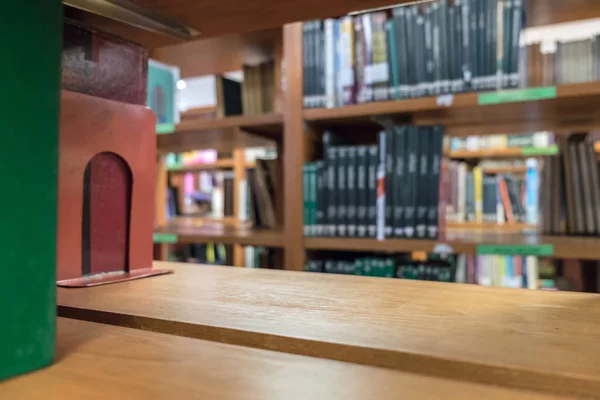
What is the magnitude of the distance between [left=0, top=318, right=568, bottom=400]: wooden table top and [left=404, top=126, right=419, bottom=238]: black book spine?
1.33m

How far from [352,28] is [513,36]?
1.82ft

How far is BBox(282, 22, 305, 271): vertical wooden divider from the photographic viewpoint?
180 cm

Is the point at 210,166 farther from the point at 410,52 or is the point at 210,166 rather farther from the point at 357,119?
the point at 410,52

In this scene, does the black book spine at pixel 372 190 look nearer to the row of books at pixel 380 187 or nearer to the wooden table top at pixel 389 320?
the row of books at pixel 380 187

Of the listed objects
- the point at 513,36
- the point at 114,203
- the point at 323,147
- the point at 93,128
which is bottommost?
the point at 114,203

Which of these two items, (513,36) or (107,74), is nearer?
(107,74)

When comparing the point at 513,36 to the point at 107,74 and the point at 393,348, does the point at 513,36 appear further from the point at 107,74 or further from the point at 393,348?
the point at 393,348

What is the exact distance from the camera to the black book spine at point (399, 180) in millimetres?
1670

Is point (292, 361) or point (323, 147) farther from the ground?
point (323, 147)

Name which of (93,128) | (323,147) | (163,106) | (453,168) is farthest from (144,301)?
(453,168)

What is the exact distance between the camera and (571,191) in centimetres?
180

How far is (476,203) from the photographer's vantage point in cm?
322

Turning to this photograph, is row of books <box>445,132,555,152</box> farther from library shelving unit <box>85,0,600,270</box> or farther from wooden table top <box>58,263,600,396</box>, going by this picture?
wooden table top <box>58,263,600,396</box>

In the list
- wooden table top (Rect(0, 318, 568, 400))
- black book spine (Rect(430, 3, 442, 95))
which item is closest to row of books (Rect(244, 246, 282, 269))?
black book spine (Rect(430, 3, 442, 95))
